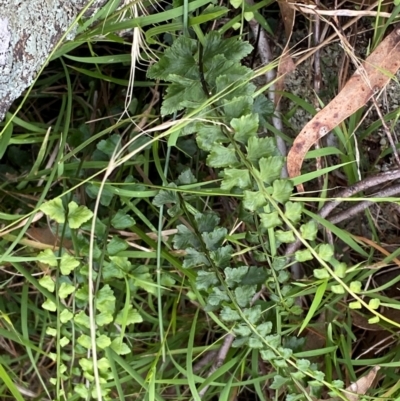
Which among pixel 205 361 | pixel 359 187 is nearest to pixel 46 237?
pixel 205 361

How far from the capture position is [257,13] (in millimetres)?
967

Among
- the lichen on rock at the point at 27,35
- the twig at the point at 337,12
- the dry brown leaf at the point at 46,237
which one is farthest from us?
the dry brown leaf at the point at 46,237

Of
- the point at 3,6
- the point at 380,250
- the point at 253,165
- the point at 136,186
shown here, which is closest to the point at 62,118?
the point at 136,186

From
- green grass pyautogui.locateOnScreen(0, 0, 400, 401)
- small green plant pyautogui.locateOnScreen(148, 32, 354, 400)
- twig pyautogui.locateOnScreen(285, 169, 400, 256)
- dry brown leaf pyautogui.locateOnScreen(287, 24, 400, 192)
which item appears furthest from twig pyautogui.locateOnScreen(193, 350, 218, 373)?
dry brown leaf pyautogui.locateOnScreen(287, 24, 400, 192)

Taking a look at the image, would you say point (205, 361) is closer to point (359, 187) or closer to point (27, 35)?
point (359, 187)

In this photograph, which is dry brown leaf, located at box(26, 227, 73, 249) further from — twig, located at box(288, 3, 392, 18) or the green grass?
twig, located at box(288, 3, 392, 18)

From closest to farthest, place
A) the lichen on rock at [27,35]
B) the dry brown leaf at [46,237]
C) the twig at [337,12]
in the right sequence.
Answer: the lichen on rock at [27,35] < the twig at [337,12] < the dry brown leaf at [46,237]

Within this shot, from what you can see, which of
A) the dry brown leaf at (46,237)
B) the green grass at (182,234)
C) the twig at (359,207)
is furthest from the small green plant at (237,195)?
the dry brown leaf at (46,237)

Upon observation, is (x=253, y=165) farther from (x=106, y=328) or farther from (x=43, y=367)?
(x=43, y=367)

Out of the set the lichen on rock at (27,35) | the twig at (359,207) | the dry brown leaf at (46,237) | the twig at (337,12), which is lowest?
the twig at (359,207)

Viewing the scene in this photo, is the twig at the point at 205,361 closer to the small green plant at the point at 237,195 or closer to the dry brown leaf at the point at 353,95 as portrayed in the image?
the small green plant at the point at 237,195

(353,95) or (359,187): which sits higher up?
(353,95)

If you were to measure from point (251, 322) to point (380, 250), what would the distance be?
31 cm

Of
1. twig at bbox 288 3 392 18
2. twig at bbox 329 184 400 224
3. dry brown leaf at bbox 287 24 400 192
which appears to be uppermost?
twig at bbox 288 3 392 18
